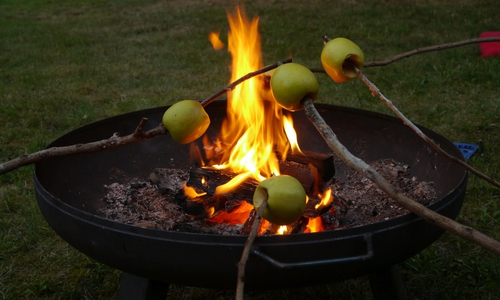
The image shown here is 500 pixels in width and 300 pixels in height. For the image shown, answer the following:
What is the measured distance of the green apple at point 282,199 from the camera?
1.58m

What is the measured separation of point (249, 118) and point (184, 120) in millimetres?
734

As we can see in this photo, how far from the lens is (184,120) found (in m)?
2.02

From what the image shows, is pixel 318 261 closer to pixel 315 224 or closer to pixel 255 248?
pixel 255 248

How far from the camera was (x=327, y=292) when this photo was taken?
106 inches

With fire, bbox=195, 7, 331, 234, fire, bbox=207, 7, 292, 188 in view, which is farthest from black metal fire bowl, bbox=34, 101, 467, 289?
fire, bbox=207, 7, 292, 188

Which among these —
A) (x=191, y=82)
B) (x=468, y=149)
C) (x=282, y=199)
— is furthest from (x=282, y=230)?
(x=191, y=82)

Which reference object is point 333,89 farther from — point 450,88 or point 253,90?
point 253,90

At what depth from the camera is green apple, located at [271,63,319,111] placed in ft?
6.31

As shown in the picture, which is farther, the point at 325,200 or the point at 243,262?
the point at 325,200

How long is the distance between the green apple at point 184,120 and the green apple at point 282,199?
54cm

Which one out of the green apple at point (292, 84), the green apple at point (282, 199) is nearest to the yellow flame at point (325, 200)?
the green apple at point (292, 84)

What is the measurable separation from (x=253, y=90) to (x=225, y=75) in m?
3.84

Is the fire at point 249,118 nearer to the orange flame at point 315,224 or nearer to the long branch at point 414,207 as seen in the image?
the orange flame at point 315,224

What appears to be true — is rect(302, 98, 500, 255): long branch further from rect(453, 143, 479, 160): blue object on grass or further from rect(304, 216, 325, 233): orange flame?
A: rect(453, 143, 479, 160): blue object on grass
